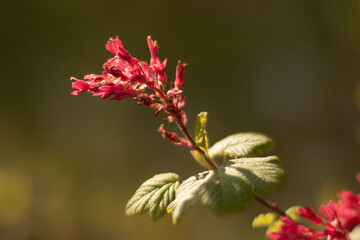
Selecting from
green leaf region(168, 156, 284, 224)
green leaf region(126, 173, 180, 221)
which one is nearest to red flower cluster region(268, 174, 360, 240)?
green leaf region(168, 156, 284, 224)

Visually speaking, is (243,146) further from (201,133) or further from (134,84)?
(134,84)

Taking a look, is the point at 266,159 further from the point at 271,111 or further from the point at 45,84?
the point at 45,84

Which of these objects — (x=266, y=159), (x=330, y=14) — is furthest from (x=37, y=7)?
(x=266, y=159)

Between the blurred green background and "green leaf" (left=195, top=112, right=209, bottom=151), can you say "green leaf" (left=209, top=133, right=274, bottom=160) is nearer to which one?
"green leaf" (left=195, top=112, right=209, bottom=151)

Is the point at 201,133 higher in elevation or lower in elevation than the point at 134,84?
lower

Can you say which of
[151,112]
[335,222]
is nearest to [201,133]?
[335,222]

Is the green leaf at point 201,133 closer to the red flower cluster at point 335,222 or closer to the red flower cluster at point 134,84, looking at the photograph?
the red flower cluster at point 134,84

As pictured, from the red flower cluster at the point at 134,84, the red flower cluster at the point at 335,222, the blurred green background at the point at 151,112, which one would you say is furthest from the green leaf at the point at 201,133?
the blurred green background at the point at 151,112
